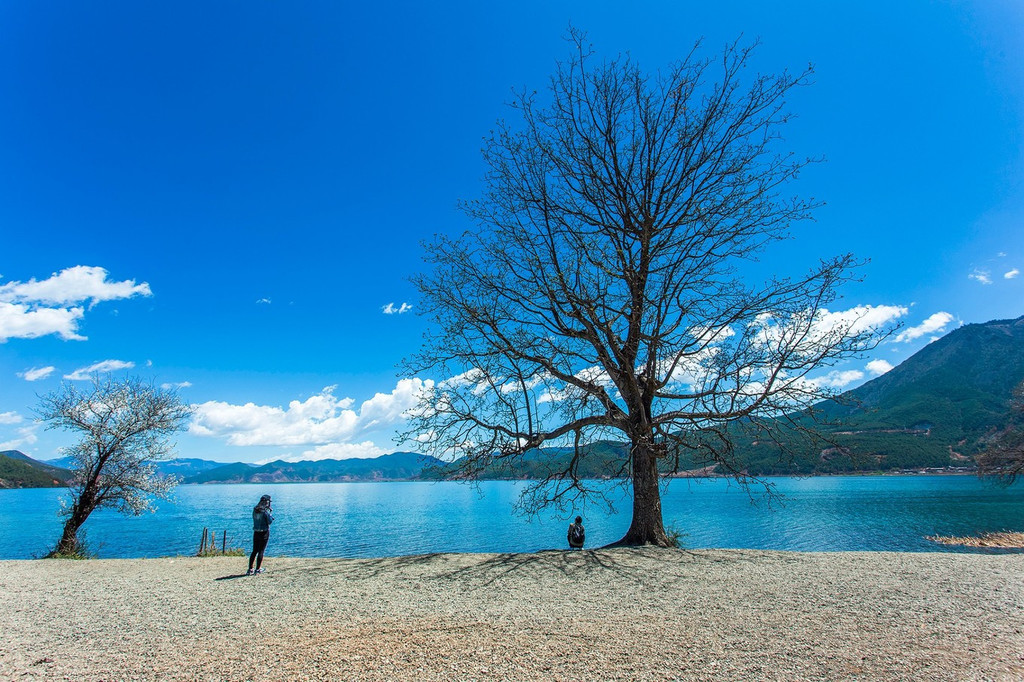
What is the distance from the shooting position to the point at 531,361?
1344 cm

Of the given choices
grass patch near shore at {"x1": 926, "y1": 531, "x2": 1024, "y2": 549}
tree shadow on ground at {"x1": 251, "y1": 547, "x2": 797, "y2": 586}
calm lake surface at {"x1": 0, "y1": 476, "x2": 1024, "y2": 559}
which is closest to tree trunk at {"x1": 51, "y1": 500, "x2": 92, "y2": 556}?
calm lake surface at {"x1": 0, "y1": 476, "x2": 1024, "y2": 559}

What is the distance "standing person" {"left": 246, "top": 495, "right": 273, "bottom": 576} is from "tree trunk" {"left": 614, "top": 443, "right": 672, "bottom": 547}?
8.77m

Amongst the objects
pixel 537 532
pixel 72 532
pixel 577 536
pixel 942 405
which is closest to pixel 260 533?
pixel 577 536

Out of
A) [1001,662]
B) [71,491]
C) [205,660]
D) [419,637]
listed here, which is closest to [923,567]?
[1001,662]

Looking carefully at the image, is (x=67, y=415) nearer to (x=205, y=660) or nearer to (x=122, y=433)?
(x=122, y=433)

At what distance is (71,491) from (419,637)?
70.3 feet

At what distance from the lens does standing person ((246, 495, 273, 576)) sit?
11062 millimetres

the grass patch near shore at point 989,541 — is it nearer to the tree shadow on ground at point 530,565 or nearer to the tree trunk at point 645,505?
the tree trunk at point 645,505

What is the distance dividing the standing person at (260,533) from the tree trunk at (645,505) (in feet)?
28.8

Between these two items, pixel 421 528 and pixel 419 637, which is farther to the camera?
pixel 421 528

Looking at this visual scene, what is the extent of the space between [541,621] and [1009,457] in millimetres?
32612

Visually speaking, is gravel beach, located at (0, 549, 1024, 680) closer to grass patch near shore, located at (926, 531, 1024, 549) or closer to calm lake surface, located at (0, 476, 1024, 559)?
calm lake surface, located at (0, 476, 1024, 559)

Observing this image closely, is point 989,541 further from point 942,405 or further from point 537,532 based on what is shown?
point 942,405

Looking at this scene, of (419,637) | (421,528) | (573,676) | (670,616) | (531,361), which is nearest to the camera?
(573,676)
